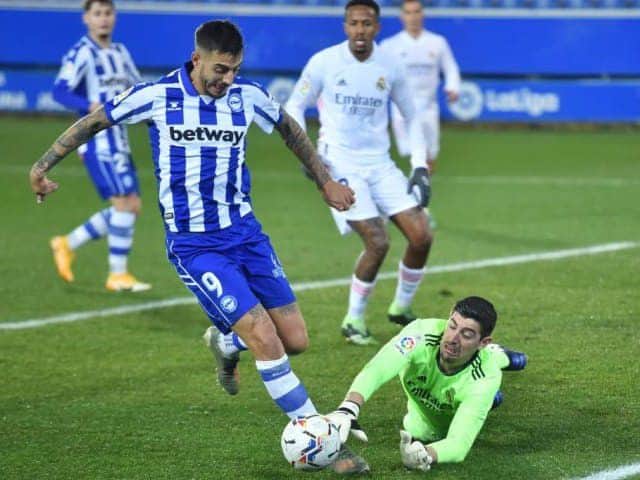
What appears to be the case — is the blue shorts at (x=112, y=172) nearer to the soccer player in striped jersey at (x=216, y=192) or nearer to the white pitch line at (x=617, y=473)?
the soccer player in striped jersey at (x=216, y=192)

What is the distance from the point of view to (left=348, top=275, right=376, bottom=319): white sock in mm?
9648

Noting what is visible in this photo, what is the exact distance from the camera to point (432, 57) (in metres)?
16.1

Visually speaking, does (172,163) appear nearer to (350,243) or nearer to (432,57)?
(350,243)

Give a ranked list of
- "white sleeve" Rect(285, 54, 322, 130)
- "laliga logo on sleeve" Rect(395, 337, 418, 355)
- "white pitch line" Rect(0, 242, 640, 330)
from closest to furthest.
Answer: "laliga logo on sleeve" Rect(395, 337, 418, 355), "white sleeve" Rect(285, 54, 322, 130), "white pitch line" Rect(0, 242, 640, 330)

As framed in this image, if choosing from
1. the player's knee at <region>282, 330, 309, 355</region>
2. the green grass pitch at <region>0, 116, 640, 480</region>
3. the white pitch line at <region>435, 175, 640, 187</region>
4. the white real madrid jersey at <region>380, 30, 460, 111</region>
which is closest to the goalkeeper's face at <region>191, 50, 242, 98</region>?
the player's knee at <region>282, 330, 309, 355</region>

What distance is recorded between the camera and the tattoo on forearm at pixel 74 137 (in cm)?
696

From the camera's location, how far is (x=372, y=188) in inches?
380

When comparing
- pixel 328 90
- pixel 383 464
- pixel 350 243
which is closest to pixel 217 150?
pixel 383 464

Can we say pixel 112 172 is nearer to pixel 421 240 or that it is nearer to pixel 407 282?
pixel 407 282

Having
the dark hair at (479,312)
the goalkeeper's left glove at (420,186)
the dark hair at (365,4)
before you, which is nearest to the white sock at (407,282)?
the goalkeeper's left glove at (420,186)

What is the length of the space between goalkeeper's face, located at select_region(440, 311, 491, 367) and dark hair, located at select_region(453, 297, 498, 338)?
0.02m

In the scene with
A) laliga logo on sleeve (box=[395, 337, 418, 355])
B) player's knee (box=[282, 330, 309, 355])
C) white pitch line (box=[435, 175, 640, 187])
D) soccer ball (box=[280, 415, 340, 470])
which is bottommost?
white pitch line (box=[435, 175, 640, 187])

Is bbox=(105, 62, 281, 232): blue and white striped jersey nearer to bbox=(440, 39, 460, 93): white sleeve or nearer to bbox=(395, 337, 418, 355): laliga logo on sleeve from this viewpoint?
bbox=(395, 337, 418, 355): laliga logo on sleeve

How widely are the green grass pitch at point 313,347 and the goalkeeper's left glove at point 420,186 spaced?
1099 millimetres
